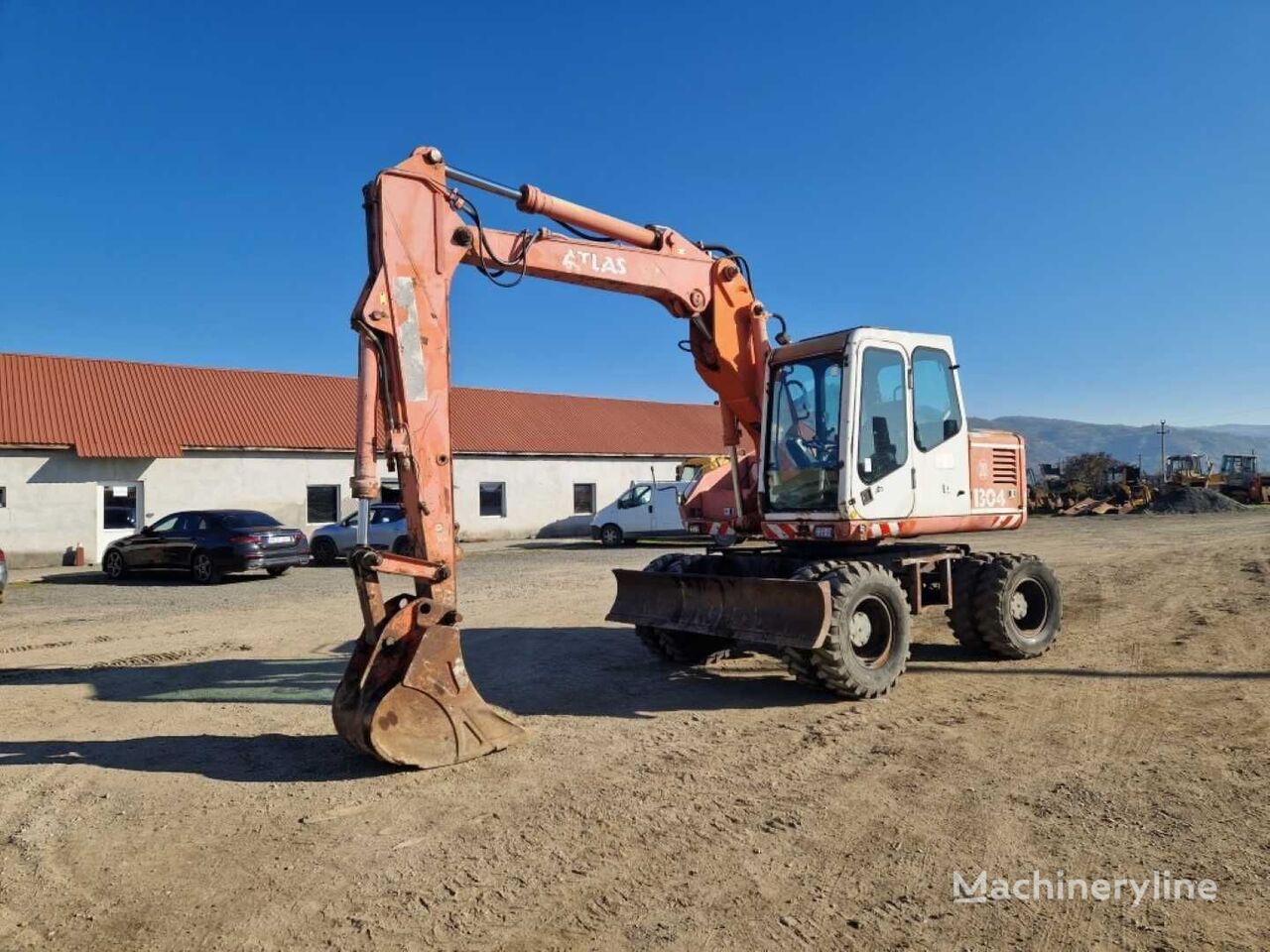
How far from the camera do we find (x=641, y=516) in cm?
2656

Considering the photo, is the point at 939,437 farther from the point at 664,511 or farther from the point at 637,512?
the point at 637,512

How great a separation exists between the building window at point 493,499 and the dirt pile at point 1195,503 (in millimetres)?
28955

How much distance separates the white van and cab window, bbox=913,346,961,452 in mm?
17453

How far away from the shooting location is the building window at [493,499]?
29.9 metres

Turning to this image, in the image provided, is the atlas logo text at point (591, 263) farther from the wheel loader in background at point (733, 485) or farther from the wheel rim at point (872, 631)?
the wheel rim at point (872, 631)

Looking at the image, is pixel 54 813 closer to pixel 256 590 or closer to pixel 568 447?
pixel 256 590

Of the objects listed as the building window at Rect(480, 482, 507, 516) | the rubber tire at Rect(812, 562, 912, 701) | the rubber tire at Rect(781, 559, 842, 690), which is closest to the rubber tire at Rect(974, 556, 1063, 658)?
the rubber tire at Rect(812, 562, 912, 701)

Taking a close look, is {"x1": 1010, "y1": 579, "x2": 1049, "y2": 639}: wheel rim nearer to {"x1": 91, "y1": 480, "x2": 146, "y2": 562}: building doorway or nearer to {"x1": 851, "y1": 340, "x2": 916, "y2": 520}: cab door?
{"x1": 851, "y1": 340, "x2": 916, "y2": 520}: cab door

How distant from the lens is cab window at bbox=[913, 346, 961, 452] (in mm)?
8227

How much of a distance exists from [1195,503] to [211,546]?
39713 millimetres

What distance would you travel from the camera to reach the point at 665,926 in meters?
3.64

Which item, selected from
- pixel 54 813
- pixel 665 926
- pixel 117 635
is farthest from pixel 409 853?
pixel 117 635

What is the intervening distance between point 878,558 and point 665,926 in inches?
204

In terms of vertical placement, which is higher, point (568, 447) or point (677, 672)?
point (568, 447)
